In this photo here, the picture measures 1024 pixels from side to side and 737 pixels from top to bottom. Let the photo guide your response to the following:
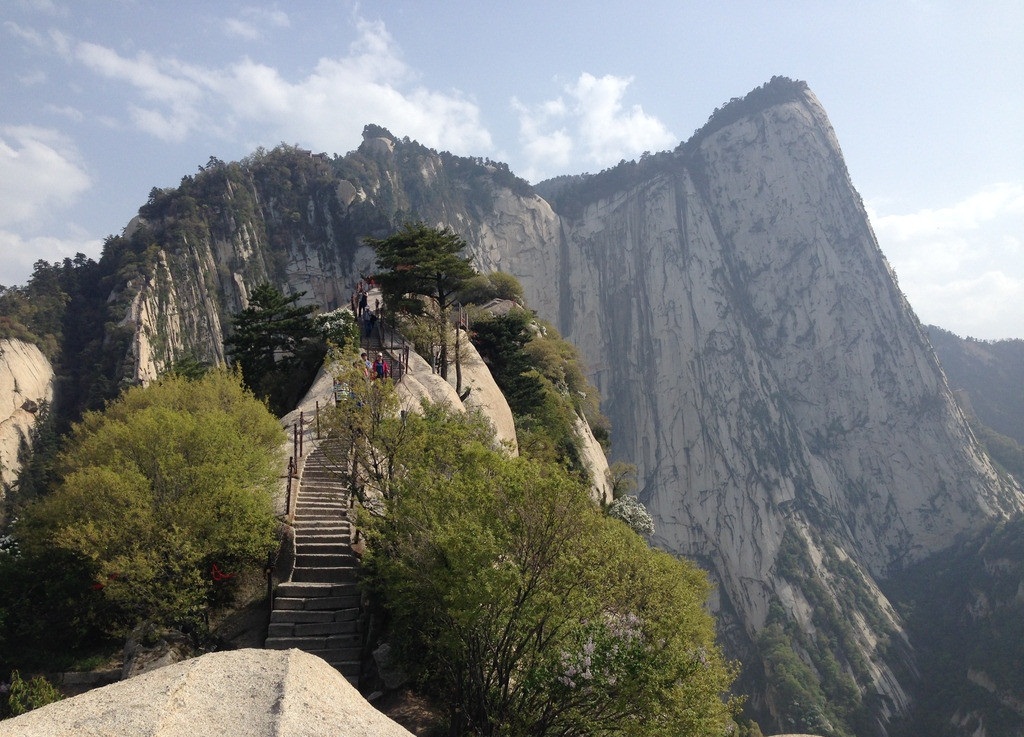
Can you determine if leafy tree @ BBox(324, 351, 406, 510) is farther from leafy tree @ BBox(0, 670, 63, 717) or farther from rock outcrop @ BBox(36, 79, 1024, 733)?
rock outcrop @ BBox(36, 79, 1024, 733)

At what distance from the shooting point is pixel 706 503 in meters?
83.6

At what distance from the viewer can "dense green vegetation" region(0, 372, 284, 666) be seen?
10828 millimetres

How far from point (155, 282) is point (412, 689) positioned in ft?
222

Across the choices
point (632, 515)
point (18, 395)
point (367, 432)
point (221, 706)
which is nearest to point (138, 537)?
point (367, 432)

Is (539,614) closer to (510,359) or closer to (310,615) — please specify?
(310,615)

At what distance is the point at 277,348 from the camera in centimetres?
2620

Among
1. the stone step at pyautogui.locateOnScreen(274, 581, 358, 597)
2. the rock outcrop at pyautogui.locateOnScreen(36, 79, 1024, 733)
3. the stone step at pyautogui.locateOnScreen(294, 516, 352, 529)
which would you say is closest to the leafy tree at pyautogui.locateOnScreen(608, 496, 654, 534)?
the stone step at pyautogui.locateOnScreen(294, 516, 352, 529)

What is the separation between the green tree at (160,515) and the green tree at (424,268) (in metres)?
10.6

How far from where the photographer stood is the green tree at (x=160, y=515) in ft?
35.3

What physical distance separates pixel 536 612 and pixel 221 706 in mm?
4368

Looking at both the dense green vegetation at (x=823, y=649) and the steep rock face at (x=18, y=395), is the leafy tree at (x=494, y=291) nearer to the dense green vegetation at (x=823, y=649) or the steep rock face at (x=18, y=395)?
the steep rock face at (x=18, y=395)

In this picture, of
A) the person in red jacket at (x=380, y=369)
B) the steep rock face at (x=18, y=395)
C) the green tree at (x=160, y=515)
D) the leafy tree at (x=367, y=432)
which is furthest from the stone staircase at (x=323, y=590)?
the steep rock face at (x=18, y=395)

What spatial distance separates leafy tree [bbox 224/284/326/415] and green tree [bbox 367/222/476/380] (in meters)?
3.46

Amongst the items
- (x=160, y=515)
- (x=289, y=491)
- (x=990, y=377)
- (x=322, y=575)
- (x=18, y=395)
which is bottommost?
(x=322, y=575)
